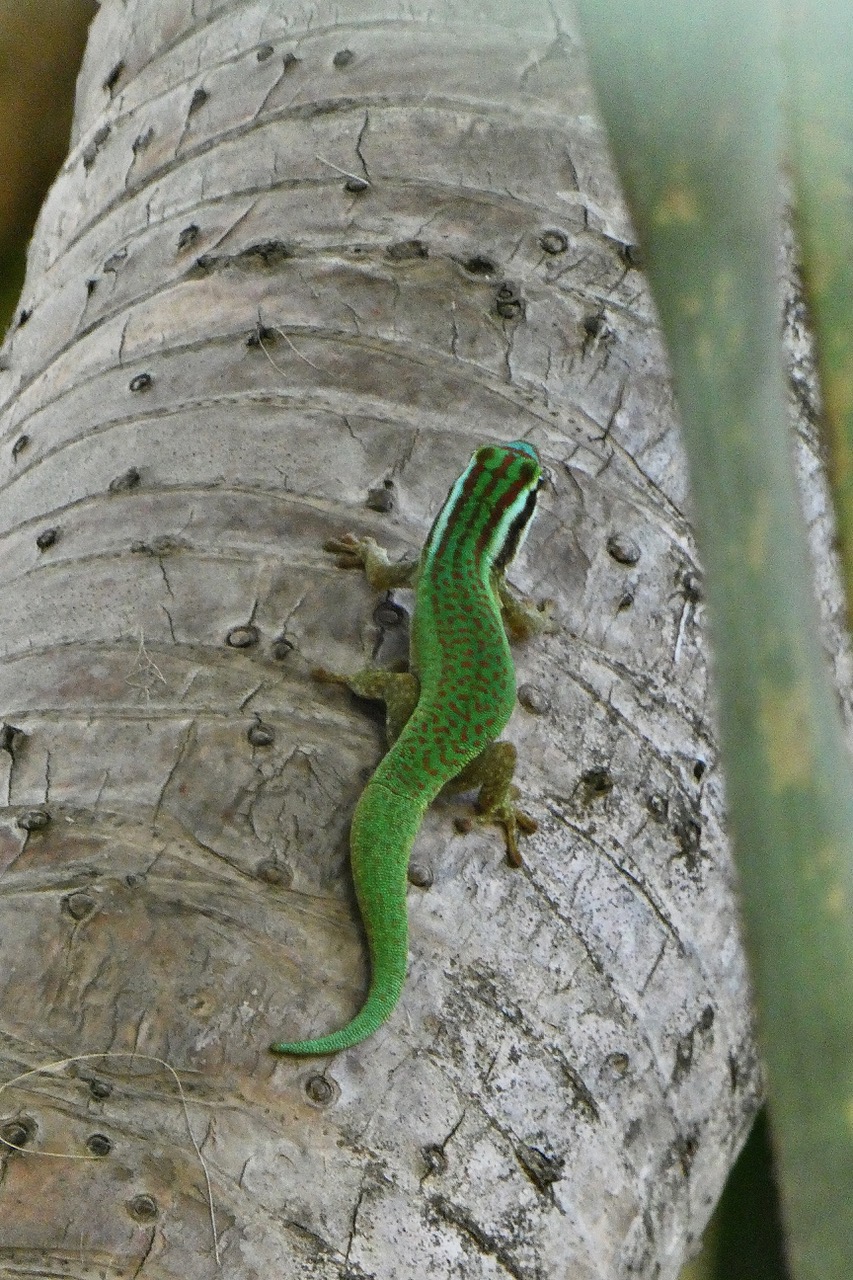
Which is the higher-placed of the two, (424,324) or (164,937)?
(424,324)

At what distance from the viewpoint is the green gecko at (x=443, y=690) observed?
1.75 metres

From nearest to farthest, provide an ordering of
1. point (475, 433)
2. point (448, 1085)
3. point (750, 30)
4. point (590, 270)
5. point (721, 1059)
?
point (750, 30)
point (448, 1085)
point (721, 1059)
point (475, 433)
point (590, 270)

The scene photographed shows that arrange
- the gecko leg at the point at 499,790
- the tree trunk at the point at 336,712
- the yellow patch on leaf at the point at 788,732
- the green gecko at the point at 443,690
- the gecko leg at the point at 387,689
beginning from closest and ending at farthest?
1. the yellow patch on leaf at the point at 788,732
2. the tree trunk at the point at 336,712
3. the green gecko at the point at 443,690
4. the gecko leg at the point at 499,790
5. the gecko leg at the point at 387,689

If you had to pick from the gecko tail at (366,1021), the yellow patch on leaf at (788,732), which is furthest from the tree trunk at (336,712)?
the yellow patch on leaf at (788,732)

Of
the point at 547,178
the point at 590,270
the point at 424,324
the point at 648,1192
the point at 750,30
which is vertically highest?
the point at 547,178

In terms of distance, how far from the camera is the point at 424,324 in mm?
2375

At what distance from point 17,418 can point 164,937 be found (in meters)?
1.52

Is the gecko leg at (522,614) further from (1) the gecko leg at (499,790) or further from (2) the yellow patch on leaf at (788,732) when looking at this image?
(2) the yellow patch on leaf at (788,732)

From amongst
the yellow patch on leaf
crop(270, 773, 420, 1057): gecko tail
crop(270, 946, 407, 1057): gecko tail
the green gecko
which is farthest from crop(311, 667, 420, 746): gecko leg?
the yellow patch on leaf

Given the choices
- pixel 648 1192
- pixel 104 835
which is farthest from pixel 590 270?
pixel 648 1192

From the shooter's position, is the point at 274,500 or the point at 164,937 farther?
the point at 274,500

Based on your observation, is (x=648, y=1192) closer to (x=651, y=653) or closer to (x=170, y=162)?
(x=651, y=653)

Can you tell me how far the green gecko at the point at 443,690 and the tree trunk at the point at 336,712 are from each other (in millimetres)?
39

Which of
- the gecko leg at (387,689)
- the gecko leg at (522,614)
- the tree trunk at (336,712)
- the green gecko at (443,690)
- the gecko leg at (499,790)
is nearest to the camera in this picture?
the tree trunk at (336,712)
